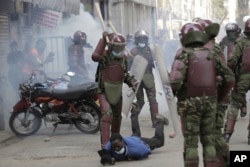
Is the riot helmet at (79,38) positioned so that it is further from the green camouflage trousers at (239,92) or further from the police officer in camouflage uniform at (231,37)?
the green camouflage trousers at (239,92)

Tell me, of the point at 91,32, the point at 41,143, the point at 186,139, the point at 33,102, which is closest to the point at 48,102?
the point at 33,102

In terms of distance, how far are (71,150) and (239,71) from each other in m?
2.55

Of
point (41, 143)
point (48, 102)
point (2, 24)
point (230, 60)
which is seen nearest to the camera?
point (230, 60)

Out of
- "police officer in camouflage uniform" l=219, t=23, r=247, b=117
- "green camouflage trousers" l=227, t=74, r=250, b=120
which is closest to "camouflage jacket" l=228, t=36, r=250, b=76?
"green camouflage trousers" l=227, t=74, r=250, b=120

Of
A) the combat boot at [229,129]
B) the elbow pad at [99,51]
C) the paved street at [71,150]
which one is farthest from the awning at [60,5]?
the combat boot at [229,129]

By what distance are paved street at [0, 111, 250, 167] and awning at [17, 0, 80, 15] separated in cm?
501

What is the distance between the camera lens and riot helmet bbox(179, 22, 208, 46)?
6.21 m

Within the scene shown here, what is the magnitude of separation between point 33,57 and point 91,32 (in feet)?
25.1

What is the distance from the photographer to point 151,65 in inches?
452

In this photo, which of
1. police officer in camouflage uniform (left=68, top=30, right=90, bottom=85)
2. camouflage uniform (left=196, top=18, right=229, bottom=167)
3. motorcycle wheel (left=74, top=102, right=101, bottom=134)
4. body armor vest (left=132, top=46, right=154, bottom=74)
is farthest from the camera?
police officer in camouflage uniform (left=68, top=30, right=90, bottom=85)

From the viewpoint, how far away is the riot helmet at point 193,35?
20.4 ft

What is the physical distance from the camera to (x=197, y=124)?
6.29m

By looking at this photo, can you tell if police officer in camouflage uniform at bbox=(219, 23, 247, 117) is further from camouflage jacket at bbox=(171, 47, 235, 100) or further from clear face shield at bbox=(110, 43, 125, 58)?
camouflage jacket at bbox=(171, 47, 235, 100)

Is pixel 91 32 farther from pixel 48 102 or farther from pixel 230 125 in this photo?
pixel 230 125
